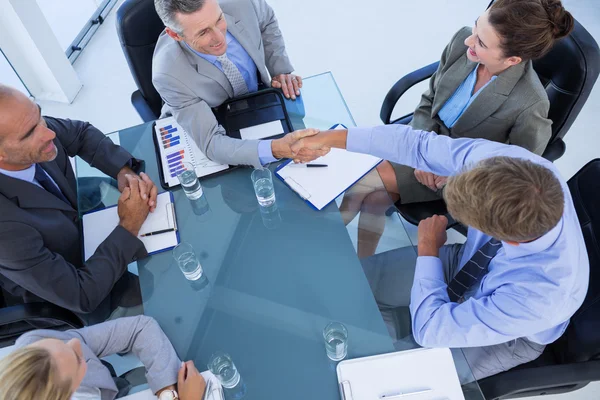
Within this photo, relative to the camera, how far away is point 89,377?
4.18 ft

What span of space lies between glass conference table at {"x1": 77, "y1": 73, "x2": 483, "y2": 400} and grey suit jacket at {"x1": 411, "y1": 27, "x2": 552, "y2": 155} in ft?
1.68

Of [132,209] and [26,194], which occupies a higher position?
[26,194]

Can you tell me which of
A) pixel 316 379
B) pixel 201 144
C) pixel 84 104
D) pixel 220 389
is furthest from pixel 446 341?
pixel 84 104

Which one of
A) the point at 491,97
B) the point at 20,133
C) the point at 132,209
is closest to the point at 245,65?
the point at 132,209

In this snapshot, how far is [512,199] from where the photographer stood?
1082 millimetres

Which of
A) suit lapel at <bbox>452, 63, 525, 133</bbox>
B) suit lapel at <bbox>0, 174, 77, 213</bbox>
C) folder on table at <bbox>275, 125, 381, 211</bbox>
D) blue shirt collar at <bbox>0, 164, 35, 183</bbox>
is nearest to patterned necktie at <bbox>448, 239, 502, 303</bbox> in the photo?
folder on table at <bbox>275, 125, 381, 211</bbox>

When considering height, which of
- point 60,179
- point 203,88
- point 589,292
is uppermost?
point 203,88

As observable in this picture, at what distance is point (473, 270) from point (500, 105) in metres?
0.70

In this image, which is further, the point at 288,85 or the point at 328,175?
the point at 288,85

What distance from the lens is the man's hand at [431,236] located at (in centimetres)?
146

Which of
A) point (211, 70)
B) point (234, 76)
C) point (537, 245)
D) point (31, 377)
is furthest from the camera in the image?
point (234, 76)

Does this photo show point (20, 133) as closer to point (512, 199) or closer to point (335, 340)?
point (335, 340)

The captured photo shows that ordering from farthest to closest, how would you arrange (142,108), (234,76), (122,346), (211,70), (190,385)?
(142,108), (234,76), (211,70), (122,346), (190,385)

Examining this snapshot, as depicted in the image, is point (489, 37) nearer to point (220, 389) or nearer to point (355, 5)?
point (220, 389)
